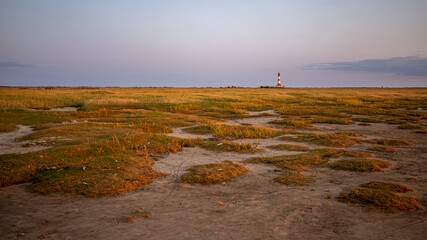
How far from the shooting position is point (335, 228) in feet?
20.0

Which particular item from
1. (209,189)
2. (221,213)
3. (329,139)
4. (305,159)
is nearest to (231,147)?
(305,159)

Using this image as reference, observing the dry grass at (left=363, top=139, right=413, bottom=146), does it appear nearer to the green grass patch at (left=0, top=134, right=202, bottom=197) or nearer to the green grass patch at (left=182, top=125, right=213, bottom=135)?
the green grass patch at (left=182, top=125, right=213, bottom=135)

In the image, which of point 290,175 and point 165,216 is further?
point 290,175

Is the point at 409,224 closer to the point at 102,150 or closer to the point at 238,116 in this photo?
the point at 102,150

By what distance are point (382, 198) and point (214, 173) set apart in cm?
521

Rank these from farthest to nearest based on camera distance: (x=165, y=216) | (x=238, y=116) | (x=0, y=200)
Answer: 1. (x=238, y=116)
2. (x=0, y=200)
3. (x=165, y=216)

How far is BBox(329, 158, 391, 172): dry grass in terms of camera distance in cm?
1042

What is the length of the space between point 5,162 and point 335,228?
473 inches

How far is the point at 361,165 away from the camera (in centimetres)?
1071

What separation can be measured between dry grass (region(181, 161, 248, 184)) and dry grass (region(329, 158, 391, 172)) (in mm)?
3905

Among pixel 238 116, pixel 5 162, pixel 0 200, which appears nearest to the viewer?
pixel 0 200

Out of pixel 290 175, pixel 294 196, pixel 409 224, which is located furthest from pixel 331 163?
pixel 409 224

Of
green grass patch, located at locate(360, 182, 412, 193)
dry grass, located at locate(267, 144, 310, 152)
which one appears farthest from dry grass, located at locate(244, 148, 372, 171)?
green grass patch, located at locate(360, 182, 412, 193)

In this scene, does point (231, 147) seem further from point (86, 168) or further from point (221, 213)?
point (221, 213)
